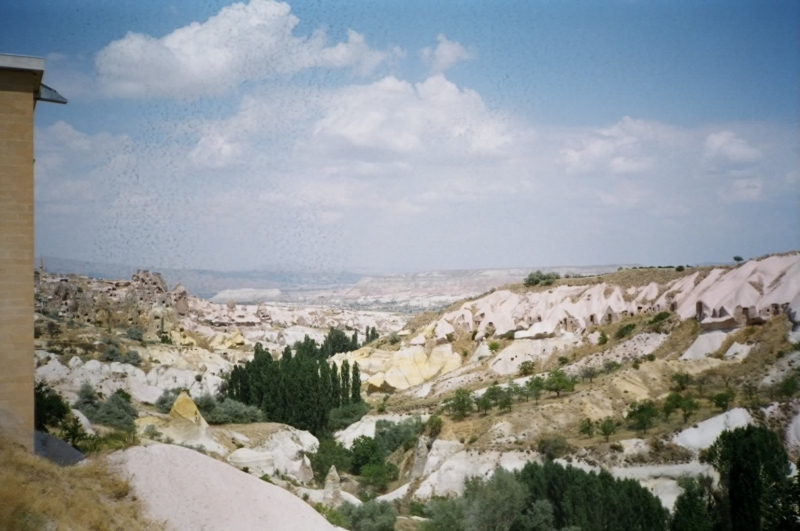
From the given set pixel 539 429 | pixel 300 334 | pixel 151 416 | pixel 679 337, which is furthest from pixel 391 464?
pixel 300 334

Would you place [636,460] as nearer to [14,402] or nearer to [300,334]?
[14,402]

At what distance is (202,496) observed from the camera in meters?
12.2

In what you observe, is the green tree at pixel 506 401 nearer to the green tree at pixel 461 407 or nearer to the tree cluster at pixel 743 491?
the green tree at pixel 461 407

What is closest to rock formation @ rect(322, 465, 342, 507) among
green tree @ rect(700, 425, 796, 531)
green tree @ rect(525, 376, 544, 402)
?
green tree @ rect(700, 425, 796, 531)

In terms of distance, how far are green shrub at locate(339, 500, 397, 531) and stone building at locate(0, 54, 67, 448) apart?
32.0 feet

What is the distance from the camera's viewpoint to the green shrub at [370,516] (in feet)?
62.5

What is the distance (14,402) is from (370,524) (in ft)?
33.9

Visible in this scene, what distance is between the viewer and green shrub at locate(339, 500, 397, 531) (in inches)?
750

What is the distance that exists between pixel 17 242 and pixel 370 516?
12.3m

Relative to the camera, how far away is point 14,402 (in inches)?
476

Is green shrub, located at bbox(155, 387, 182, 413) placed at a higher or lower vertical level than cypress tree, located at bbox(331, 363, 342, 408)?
higher

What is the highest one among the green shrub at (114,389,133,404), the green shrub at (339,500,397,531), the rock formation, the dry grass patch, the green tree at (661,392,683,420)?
the dry grass patch

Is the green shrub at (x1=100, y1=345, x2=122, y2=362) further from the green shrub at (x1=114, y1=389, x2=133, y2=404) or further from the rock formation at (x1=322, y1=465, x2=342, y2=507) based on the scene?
the rock formation at (x1=322, y1=465, x2=342, y2=507)

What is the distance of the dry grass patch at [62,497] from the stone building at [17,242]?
0.92 metres
